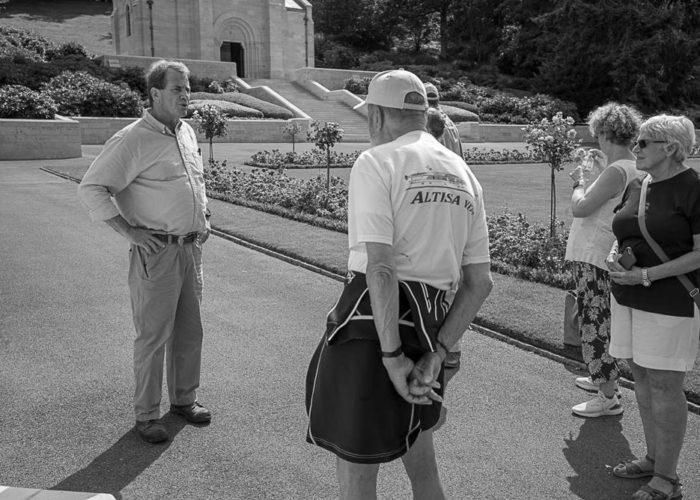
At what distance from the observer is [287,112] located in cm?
3334

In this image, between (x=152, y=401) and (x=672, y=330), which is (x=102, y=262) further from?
(x=672, y=330)

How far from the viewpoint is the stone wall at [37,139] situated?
21.7 metres

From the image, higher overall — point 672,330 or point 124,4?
point 124,4

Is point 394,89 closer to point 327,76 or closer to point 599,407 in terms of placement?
point 599,407

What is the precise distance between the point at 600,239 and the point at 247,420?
2595 millimetres

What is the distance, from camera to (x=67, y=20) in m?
73.8

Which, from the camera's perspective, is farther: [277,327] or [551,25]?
[551,25]

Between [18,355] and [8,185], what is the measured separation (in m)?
11.8

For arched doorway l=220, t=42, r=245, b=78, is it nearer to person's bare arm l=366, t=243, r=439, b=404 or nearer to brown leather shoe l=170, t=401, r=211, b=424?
brown leather shoe l=170, t=401, r=211, b=424

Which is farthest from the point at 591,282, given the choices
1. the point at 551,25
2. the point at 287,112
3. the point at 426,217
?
the point at 551,25

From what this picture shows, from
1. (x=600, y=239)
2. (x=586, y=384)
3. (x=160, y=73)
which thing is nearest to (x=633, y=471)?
(x=586, y=384)

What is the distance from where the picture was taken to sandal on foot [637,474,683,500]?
→ 3.35 meters

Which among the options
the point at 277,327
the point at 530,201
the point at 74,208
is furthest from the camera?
the point at 530,201

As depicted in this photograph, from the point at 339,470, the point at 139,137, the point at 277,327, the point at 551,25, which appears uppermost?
the point at 551,25
